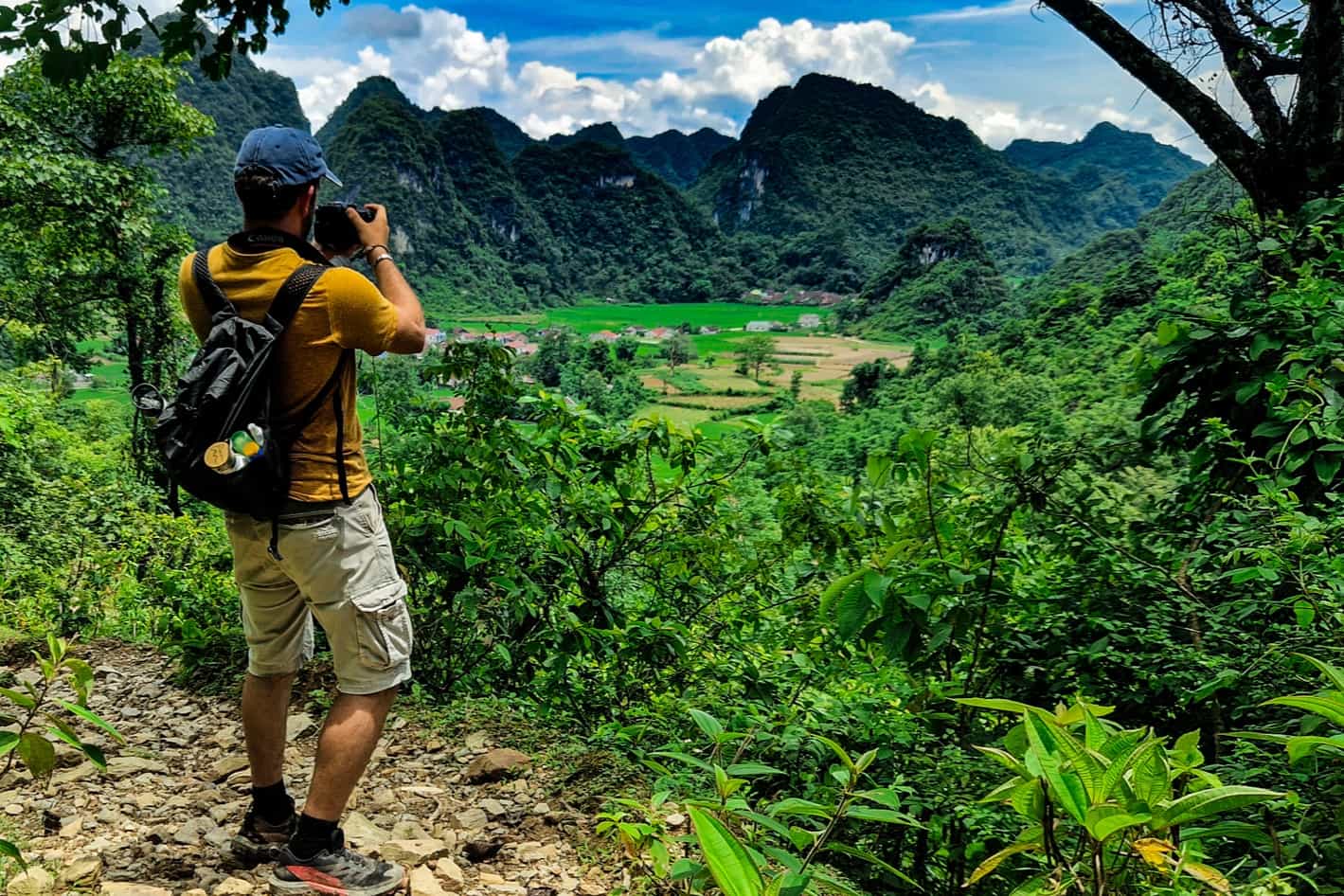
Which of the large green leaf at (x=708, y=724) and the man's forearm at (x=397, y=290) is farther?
the man's forearm at (x=397, y=290)

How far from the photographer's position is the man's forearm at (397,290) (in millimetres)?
1848

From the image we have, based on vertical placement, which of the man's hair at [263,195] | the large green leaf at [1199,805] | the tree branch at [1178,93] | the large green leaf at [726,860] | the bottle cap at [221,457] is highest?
the tree branch at [1178,93]

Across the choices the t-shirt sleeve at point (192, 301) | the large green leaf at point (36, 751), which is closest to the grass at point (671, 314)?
the t-shirt sleeve at point (192, 301)

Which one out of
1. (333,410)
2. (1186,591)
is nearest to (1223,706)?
(1186,591)

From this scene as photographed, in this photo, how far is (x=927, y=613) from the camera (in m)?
1.92

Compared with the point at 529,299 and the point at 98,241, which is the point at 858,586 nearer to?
the point at 98,241

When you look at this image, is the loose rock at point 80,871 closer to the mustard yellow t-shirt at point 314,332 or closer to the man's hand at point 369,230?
the mustard yellow t-shirt at point 314,332

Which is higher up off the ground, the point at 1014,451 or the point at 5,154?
the point at 5,154

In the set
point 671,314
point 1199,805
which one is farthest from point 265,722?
point 671,314

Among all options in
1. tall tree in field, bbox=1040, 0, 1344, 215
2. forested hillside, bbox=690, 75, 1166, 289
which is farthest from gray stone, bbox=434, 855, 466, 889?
forested hillside, bbox=690, 75, 1166, 289

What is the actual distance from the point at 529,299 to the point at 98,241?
Answer: 7920 cm

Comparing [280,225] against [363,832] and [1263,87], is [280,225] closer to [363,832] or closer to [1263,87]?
[363,832]

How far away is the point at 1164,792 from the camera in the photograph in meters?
0.80

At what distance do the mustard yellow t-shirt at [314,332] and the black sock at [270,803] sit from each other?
0.80 m
